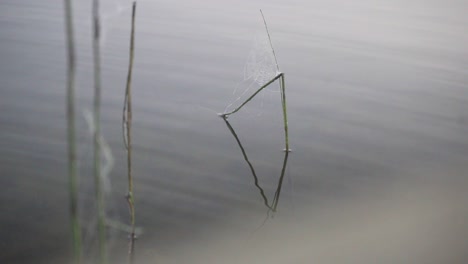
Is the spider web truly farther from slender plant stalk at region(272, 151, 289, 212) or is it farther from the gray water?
slender plant stalk at region(272, 151, 289, 212)

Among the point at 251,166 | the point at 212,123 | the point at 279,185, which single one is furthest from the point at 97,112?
the point at 212,123

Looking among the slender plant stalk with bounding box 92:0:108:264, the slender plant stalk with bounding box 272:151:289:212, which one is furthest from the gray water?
the slender plant stalk with bounding box 92:0:108:264

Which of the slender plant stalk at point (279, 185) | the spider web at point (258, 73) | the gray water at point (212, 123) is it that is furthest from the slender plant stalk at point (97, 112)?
the spider web at point (258, 73)

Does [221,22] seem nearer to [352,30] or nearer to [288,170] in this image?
[352,30]

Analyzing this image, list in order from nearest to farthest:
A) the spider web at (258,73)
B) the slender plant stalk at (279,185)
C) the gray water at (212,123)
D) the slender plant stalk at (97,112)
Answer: the slender plant stalk at (97,112)
the gray water at (212,123)
the slender plant stalk at (279,185)
the spider web at (258,73)

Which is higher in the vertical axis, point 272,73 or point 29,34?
point 272,73

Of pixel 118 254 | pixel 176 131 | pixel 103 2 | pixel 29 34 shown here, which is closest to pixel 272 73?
pixel 176 131

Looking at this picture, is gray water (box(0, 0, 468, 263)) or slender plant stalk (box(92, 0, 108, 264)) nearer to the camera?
slender plant stalk (box(92, 0, 108, 264))

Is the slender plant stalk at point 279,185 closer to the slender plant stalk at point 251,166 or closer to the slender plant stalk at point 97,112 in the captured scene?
the slender plant stalk at point 251,166
